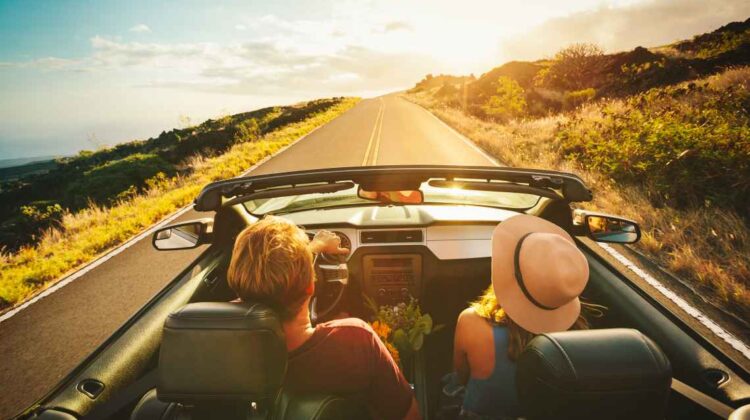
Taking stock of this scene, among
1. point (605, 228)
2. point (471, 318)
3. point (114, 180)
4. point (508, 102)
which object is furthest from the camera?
point (508, 102)

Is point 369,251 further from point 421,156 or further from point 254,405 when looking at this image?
point 421,156

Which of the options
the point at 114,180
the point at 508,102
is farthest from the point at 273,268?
the point at 508,102

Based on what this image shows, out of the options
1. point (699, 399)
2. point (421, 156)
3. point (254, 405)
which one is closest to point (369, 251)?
point (254, 405)

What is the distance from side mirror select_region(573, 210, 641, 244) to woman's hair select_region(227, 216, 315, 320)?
5.98 feet

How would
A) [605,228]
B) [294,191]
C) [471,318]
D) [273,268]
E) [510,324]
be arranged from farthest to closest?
[605,228], [294,191], [471,318], [510,324], [273,268]

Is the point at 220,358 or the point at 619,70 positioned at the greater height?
the point at 619,70

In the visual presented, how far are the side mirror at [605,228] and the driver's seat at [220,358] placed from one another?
6.70 feet

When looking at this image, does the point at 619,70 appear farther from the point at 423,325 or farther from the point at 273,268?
the point at 273,268

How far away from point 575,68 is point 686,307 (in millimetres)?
34230

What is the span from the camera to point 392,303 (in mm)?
3588

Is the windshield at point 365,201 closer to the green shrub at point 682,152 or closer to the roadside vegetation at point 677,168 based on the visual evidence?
the roadside vegetation at point 677,168

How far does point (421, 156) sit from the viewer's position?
15.6 meters

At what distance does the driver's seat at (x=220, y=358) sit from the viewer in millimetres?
1308

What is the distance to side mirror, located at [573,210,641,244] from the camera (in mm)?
2576
